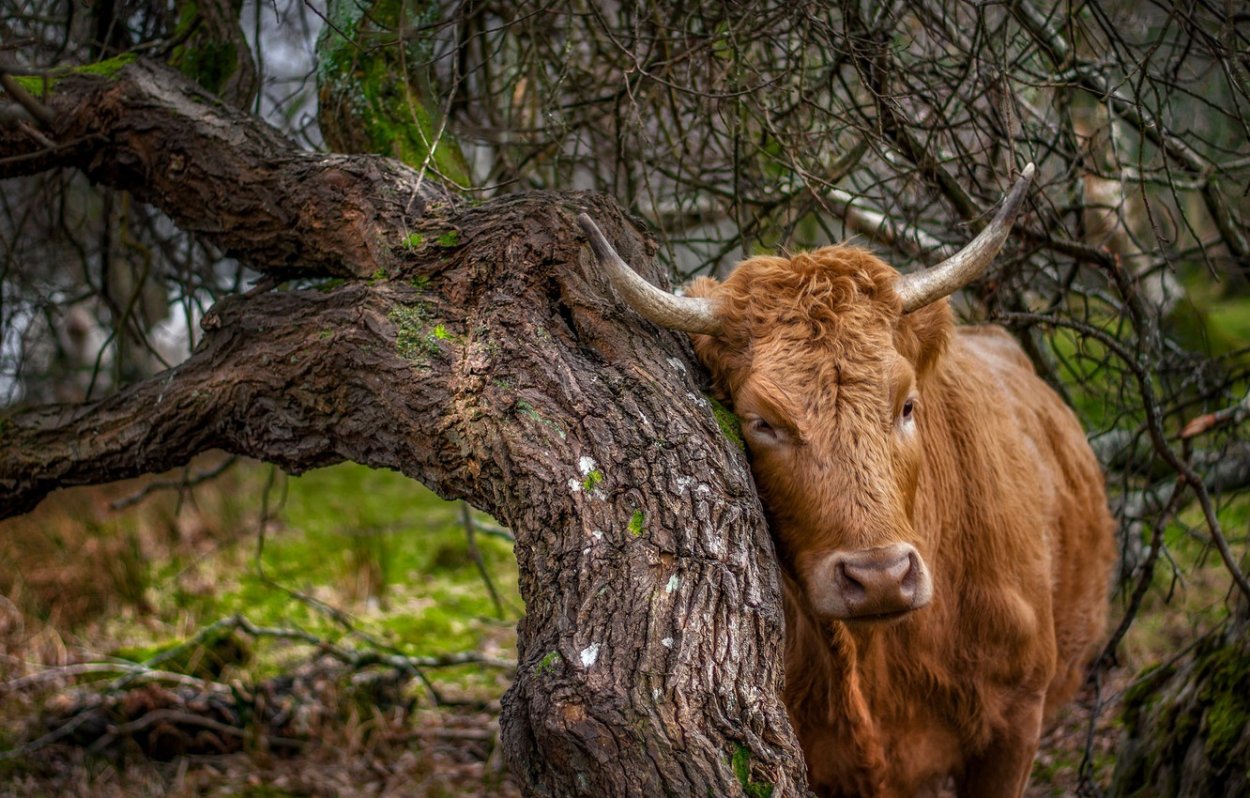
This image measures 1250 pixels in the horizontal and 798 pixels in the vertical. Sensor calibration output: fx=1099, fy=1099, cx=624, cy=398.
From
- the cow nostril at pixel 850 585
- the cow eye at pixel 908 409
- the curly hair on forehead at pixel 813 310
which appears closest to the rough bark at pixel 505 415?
the curly hair on forehead at pixel 813 310

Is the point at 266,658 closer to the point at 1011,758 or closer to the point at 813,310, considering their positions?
the point at 1011,758

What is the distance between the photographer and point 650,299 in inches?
130

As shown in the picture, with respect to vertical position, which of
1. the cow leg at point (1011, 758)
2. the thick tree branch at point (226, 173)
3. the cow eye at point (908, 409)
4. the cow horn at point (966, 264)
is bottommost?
the cow leg at point (1011, 758)

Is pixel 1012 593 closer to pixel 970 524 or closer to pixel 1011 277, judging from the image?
pixel 970 524

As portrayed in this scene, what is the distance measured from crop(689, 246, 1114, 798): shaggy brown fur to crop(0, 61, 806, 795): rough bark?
0.26 m

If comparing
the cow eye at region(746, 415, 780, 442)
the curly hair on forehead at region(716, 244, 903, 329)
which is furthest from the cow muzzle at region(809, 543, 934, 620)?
the curly hair on forehead at region(716, 244, 903, 329)

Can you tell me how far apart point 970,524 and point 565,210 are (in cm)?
193

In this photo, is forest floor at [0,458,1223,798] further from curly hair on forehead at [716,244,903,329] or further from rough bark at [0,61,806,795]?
curly hair on forehead at [716,244,903,329]

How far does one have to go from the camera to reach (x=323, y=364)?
139 inches

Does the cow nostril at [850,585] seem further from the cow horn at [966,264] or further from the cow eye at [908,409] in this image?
the cow horn at [966,264]

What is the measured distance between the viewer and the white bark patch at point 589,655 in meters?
2.52

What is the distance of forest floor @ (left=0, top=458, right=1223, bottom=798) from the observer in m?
5.71

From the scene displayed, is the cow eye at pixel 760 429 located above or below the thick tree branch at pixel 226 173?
below

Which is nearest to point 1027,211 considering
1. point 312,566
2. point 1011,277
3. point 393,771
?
point 1011,277
